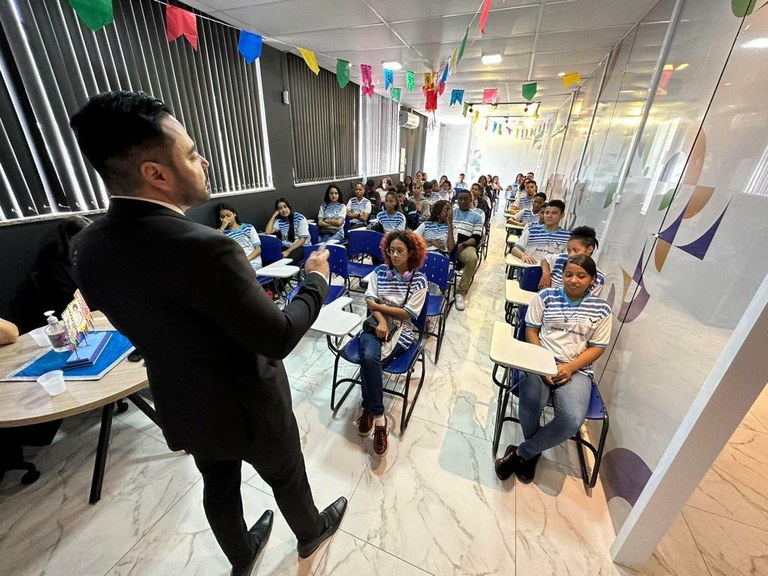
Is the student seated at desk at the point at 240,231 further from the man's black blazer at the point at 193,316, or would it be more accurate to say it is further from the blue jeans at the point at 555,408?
the blue jeans at the point at 555,408

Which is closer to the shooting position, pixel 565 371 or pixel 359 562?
pixel 359 562

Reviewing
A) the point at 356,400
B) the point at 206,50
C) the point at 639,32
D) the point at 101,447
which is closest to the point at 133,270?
the point at 101,447

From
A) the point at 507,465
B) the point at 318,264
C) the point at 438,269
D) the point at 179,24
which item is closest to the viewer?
the point at 318,264

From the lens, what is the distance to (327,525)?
1359 mm

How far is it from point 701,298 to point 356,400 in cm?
198

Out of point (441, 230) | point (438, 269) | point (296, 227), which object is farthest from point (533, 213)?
point (296, 227)

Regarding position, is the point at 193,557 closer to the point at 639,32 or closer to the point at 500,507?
the point at 500,507

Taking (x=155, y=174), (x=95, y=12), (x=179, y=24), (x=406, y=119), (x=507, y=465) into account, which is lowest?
(x=507, y=465)

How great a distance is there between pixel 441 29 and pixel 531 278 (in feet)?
9.08

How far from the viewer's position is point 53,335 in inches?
56.8

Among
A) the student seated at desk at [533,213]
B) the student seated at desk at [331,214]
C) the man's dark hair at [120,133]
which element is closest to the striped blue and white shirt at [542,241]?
the student seated at desk at [533,213]

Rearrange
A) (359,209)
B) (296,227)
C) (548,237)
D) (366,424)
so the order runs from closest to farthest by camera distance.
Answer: (366,424) < (548,237) < (296,227) < (359,209)

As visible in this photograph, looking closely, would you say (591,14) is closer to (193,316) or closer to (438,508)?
(193,316)

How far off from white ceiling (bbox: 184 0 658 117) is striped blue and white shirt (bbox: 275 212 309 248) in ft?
6.60
